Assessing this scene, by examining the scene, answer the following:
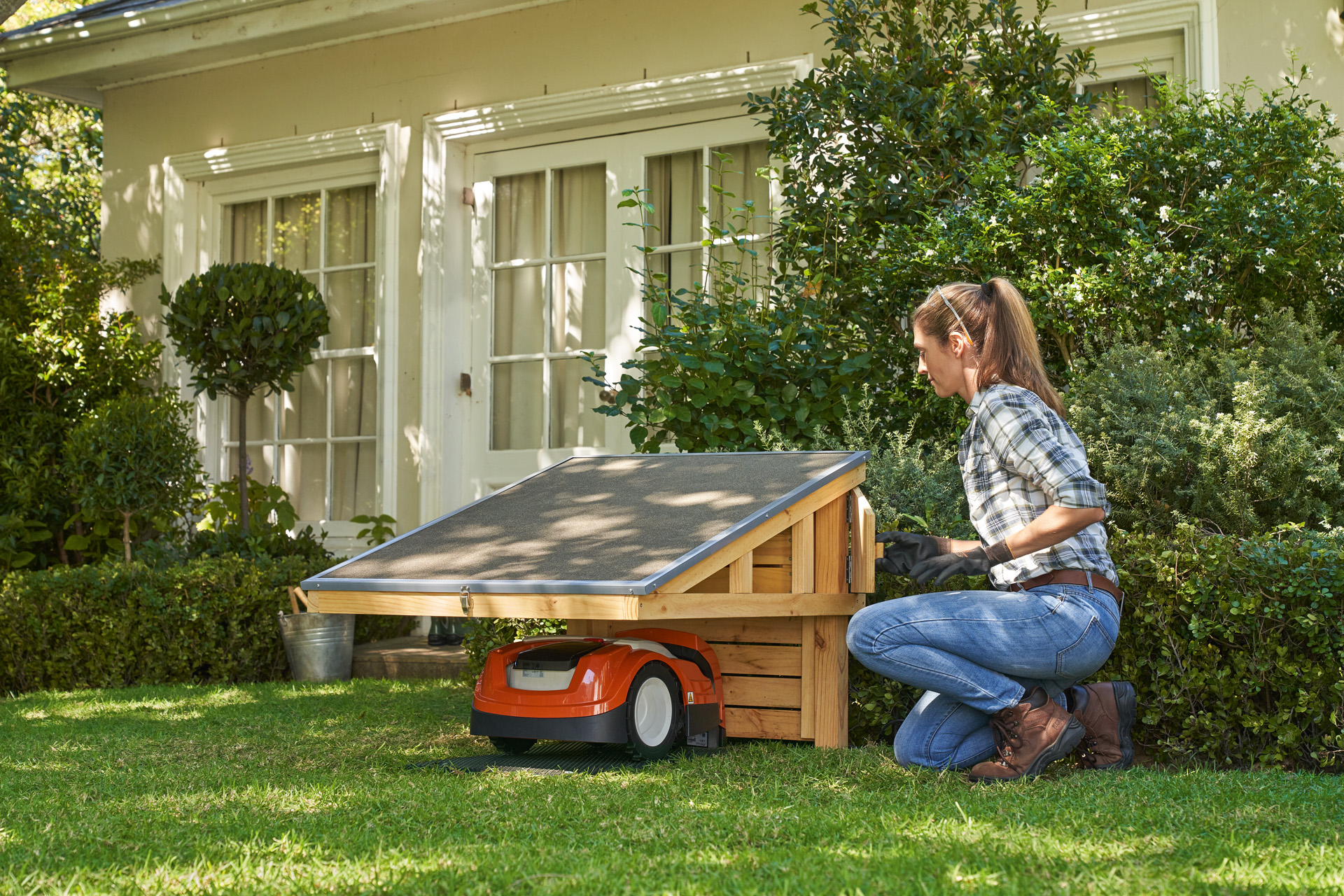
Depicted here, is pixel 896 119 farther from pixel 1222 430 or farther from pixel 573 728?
pixel 573 728

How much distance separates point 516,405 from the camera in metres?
7.67

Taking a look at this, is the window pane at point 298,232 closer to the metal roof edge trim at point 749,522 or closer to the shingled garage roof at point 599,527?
the shingled garage roof at point 599,527

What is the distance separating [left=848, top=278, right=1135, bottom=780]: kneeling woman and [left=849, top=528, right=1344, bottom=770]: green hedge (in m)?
0.20

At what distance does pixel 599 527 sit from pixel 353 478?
4967 millimetres

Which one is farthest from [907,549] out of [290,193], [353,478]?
[290,193]

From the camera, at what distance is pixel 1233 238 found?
4.57 m

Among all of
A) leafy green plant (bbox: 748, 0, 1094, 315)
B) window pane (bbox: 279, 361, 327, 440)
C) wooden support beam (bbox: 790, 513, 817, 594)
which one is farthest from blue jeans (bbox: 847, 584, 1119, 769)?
window pane (bbox: 279, 361, 327, 440)

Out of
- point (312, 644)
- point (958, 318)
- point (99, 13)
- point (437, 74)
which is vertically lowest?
point (312, 644)

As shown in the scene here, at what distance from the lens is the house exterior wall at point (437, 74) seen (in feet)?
19.5

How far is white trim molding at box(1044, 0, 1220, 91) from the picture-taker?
5926 mm

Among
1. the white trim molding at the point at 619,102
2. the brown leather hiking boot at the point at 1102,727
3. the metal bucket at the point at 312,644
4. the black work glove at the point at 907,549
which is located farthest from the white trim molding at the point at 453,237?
the brown leather hiking boot at the point at 1102,727

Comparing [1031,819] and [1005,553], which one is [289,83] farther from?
[1031,819]

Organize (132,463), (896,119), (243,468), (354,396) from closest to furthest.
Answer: (896,119), (132,463), (243,468), (354,396)

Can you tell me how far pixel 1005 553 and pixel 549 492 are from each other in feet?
5.13
